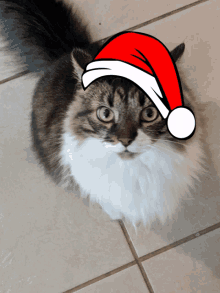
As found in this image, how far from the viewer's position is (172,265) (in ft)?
2.99

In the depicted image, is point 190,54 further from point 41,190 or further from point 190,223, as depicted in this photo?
point 41,190

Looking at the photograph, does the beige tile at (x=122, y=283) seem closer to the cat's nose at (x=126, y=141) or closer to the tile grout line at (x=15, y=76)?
the cat's nose at (x=126, y=141)

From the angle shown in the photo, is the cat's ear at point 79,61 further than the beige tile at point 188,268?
No

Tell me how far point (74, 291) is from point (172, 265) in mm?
419

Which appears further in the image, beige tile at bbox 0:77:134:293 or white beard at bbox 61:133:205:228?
beige tile at bbox 0:77:134:293

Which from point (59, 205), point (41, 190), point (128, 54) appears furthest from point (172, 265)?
point (128, 54)

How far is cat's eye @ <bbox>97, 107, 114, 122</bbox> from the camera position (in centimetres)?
70

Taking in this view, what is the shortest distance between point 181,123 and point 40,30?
0.66m

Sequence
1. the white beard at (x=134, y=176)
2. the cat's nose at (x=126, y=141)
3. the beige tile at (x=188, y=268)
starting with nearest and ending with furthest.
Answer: the cat's nose at (x=126, y=141) < the white beard at (x=134, y=176) < the beige tile at (x=188, y=268)

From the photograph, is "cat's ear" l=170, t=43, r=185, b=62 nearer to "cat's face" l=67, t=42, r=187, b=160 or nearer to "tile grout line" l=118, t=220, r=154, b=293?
"cat's face" l=67, t=42, r=187, b=160

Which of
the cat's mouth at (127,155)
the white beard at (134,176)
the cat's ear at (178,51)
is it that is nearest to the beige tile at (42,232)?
the white beard at (134,176)

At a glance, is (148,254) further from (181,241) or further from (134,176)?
(134,176)

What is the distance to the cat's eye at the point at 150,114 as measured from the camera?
2.23 ft

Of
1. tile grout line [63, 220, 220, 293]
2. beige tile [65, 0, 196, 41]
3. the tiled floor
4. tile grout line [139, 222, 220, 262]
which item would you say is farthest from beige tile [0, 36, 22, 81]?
tile grout line [139, 222, 220, 262]
